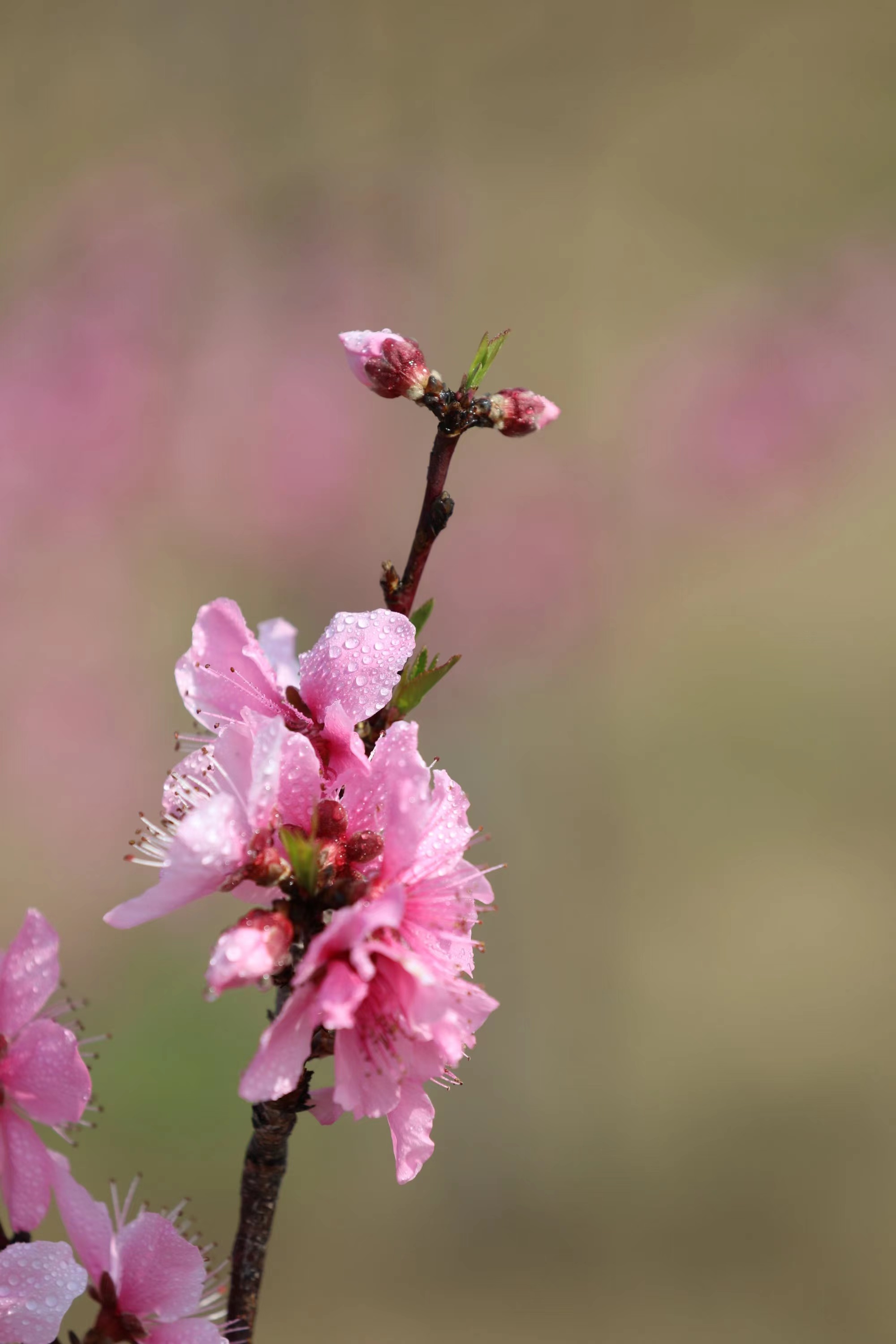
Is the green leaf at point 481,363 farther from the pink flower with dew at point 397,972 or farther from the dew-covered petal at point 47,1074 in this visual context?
the dew-covered petal at point 47,1074

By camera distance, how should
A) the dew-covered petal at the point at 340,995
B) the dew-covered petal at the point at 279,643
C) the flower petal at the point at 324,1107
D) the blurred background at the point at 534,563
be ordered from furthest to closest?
the blurred background at the point at 534,563 → the dew-covered petal at the point at 279,643 → the flower petal at the point at 324,1107 → the dew-covered petal at the point at 340,995

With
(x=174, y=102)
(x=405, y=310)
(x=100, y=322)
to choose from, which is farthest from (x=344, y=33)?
(x=100, y=322)

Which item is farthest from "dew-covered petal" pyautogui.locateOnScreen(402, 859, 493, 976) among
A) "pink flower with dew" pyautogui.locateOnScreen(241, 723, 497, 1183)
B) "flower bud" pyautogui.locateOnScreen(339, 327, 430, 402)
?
"flower bud" pyautogui.locateOnScreen(339, 327, 430, 402)

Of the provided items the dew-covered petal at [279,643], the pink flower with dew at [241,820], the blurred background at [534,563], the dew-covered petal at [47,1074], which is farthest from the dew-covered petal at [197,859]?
the blurred background at [534,563]

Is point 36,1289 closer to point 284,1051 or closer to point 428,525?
point 284,1051

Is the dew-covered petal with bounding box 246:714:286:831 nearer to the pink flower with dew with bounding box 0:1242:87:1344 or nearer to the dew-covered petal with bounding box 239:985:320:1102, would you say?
the dew-covered petal with bounding box 239:985:320:1102
